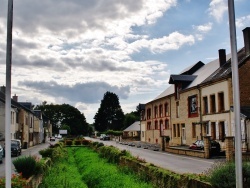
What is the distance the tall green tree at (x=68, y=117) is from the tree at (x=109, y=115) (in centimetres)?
1029

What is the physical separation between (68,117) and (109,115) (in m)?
18.7

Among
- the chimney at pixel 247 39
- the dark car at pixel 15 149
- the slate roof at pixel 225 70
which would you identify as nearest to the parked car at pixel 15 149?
the dark car at pixel 15 149

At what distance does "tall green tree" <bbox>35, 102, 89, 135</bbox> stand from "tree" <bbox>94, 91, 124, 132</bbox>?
405 inches

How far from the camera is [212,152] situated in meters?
29.2

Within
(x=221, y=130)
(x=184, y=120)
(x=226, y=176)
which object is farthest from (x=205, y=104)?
(x=226, y=176)

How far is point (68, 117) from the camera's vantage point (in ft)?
461

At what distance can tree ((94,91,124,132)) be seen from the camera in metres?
130

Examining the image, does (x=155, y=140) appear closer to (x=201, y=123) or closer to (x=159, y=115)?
(x=159, y=115)

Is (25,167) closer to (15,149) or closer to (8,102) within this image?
(8,102)

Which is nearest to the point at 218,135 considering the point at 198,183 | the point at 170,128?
the point at 170,128

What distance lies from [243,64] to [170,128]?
785 inches

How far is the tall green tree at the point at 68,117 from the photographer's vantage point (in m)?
139

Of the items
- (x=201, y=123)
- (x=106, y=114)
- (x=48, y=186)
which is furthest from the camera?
(x=106, y=114)

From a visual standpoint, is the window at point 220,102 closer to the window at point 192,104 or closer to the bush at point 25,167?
the window at point 192,104
